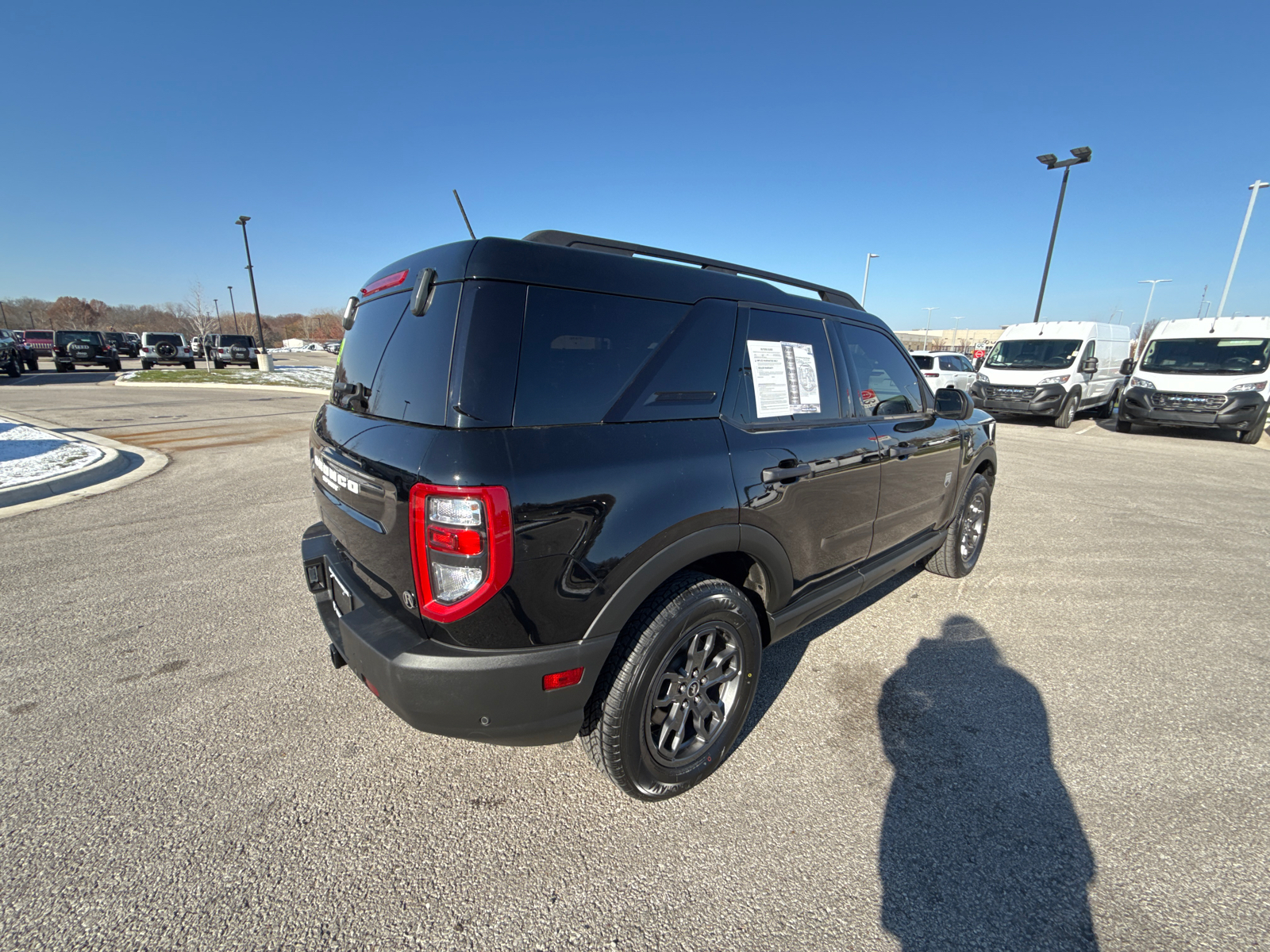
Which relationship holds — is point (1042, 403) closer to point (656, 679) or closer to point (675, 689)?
point (675, 689)

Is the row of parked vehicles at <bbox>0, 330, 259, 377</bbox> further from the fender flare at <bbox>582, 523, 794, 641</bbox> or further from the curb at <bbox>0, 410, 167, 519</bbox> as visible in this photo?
the fender flare at <bbox>582, 523, 794, 641</bbox>

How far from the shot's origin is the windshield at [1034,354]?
13211 millimetres

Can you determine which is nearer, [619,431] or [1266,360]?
[619,431]

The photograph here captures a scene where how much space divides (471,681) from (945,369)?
19.9 m

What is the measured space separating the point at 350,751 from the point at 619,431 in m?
1.80

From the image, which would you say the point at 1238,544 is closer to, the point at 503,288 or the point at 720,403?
the point at 720,403

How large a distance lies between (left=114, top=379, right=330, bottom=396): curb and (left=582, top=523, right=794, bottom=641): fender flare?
61.2ft

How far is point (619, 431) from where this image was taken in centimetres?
188

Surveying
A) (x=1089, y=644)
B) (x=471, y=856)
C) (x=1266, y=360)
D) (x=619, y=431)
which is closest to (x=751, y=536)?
(x=619, y=431)

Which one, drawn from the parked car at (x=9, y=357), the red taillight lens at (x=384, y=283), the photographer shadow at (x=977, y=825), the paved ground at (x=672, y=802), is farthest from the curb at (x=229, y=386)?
the photographer shadow at (x=977, y=825)

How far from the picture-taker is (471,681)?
170 centimetres

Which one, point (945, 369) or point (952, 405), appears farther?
point (945, 369)

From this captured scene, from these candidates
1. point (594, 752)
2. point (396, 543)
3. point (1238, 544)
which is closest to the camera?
point (396, 543)

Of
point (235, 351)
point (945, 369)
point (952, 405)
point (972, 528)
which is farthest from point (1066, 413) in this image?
point (235, 351)
